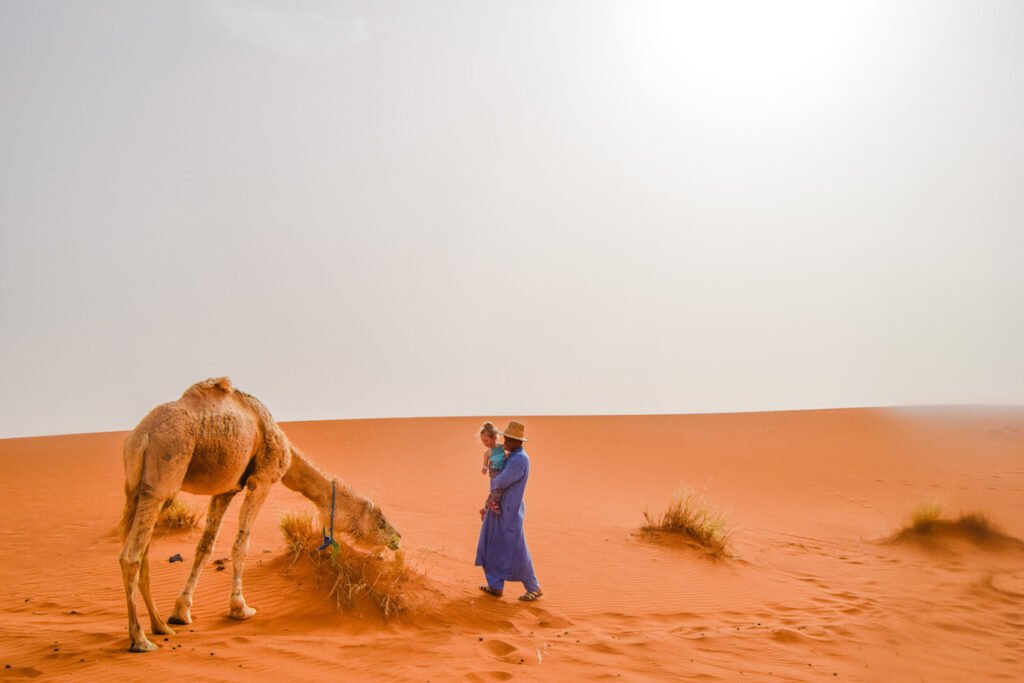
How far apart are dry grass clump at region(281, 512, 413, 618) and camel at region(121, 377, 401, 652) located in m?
0.23

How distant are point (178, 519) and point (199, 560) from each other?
16.0 feet

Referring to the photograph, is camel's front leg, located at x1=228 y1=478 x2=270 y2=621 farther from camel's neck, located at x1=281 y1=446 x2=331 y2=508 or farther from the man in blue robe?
the man in blue robe

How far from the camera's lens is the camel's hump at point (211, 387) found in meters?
5.96

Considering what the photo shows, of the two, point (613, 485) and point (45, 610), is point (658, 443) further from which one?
point (45, 610)

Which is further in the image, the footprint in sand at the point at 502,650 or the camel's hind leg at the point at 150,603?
the footprint in sand at the point at 502,650

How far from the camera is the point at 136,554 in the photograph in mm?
5359

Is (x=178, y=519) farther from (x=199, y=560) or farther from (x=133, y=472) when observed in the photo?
(x=133, y=472)

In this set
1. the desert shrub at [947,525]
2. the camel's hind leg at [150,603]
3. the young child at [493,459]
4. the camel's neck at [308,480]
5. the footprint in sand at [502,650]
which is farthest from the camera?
the desert shrub at [947,525]

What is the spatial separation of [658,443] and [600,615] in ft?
70.5

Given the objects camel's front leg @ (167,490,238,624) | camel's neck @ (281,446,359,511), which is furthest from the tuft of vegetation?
camel's front leg @ (167,490,238,624)

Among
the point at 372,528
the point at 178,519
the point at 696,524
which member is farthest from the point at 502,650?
the point at 696,524

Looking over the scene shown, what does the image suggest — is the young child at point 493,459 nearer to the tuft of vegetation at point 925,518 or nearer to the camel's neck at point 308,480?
the camel's neck at point 308,480

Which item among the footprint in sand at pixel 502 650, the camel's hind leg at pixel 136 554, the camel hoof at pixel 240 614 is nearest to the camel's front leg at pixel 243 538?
the camel hoof at pixel 240 614

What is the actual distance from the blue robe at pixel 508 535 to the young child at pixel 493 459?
0.07m
